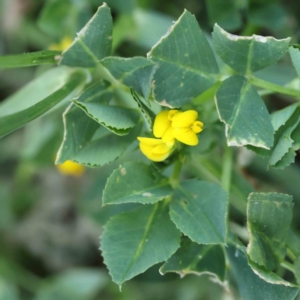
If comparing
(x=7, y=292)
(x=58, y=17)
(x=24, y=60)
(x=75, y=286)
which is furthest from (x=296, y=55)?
(x=7, y=292)

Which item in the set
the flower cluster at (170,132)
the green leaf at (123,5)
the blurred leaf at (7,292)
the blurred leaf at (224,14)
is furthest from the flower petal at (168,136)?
the blurred leaf at (7,292)

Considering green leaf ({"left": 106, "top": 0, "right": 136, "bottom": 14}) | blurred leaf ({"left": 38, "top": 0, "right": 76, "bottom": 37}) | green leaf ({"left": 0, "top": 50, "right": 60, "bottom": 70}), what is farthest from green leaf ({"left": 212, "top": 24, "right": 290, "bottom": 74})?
blurred leaf ({"left": 38, "top": 0, "right": 76, "bottom": 37})

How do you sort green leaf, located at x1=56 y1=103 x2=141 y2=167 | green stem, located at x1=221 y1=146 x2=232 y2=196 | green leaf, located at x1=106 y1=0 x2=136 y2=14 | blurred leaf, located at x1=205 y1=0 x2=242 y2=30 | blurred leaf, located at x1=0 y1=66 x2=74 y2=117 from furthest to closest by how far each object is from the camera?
1. green leaf, located at x1=106 y1=0 x2=136 y2=14
2. blurred leaf, located at x1=205 y1=0 x2=242 y2=30
3. blurred leaf, located at x1=0 y1=66 x2=74 y2=117
4. green stem, located at x1=221 y1=146 x2=232 y2=196
5. green leaf, located at x1=56 y1=103 x2=141 y2=167

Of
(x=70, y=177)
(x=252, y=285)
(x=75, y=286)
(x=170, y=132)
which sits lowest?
(x=75, y=286)

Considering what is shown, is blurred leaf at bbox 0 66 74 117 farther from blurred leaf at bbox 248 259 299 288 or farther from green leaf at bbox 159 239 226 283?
blurred leaf at bbox 248 259 299 288

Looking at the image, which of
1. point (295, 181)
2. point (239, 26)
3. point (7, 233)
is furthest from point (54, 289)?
point (239, 26)

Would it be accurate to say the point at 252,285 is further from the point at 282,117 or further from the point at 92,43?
the point at 92,43
